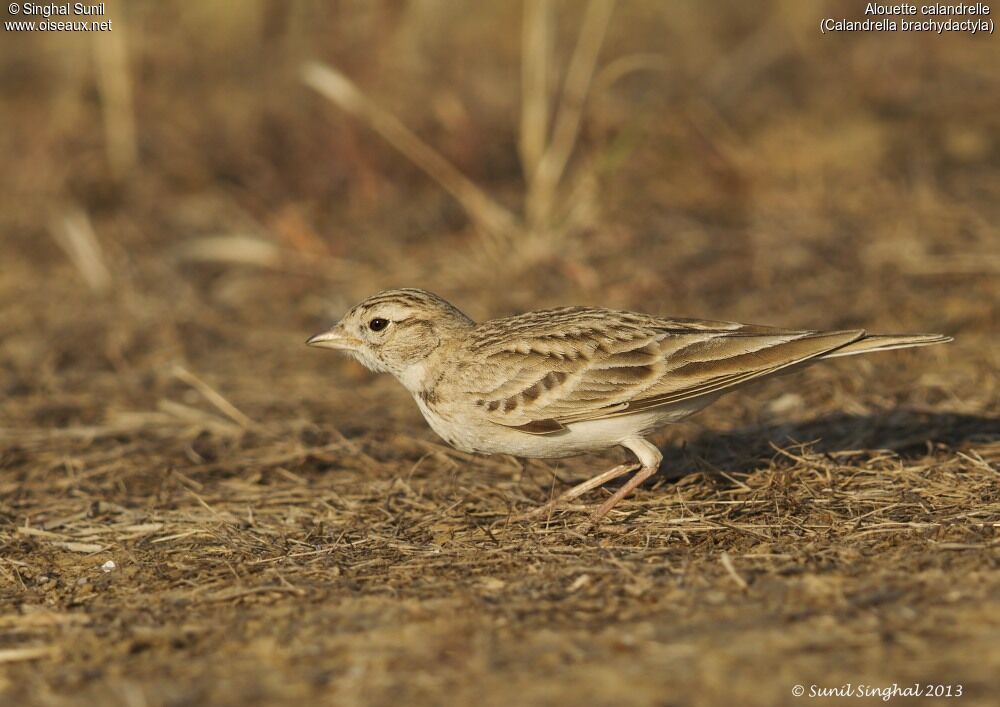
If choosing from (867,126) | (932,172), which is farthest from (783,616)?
(867,126)

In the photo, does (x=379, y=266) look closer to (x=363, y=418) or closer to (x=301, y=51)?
(x=363, y=418)

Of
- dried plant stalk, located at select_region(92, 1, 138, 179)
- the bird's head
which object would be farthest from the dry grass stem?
the bird's head

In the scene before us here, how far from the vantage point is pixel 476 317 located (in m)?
8.57

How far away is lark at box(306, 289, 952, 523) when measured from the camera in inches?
201

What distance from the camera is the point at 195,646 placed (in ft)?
13.3

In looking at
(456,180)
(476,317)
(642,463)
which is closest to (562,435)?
(642,463)

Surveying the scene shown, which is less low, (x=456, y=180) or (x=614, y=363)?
(x=456, y=180)

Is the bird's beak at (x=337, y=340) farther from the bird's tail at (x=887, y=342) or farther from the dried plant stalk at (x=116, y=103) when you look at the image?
the dried plant stalk at (x=116, y=103)

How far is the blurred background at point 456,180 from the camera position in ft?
28.2

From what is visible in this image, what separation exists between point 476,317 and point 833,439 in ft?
10.5

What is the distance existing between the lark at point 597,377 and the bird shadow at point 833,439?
0.58 metres

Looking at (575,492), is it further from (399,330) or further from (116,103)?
(116,103)

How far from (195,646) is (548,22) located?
6108 mm

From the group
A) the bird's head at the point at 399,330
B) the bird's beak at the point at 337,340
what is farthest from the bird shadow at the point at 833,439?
the bird's beak at the point at 337,340
